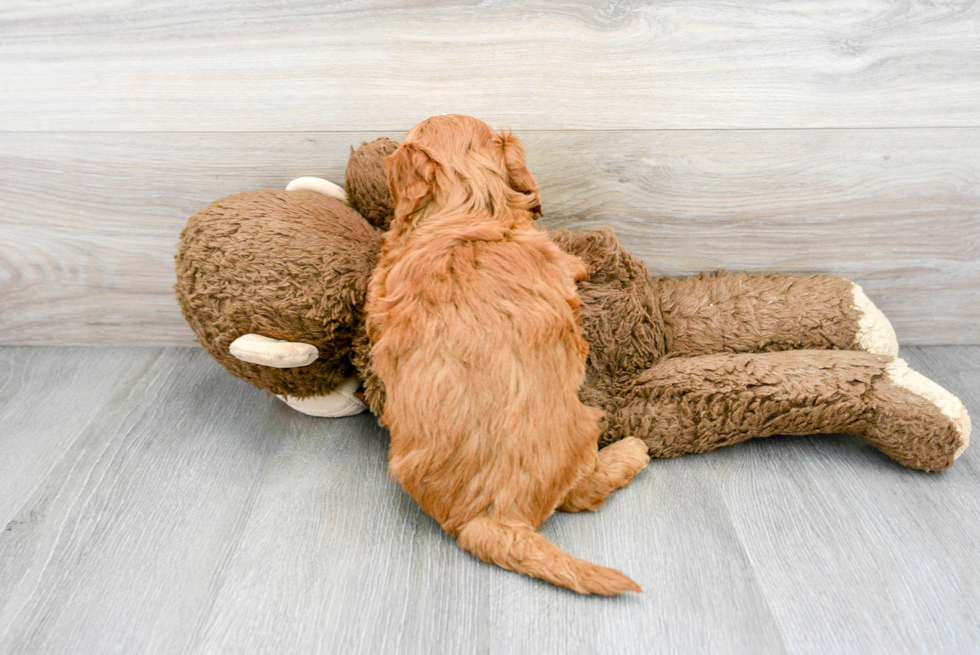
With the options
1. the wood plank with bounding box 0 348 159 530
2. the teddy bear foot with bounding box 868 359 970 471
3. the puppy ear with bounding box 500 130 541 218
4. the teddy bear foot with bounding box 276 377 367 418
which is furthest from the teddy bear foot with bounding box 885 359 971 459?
the wood plank with bounding box 0 348 159 530

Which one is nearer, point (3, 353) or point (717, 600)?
point (717, 600)

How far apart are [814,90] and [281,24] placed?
2.88 feet

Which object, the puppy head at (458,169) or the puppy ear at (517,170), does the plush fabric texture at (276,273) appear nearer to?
the puppy head at (458,169)

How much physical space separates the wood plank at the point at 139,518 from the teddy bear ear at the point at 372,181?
0.40 metres

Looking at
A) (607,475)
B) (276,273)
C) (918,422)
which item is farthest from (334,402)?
(918,422)

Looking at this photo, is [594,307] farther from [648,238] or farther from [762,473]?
[762,473]

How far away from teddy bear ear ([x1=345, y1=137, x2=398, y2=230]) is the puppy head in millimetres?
138

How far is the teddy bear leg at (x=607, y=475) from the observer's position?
37.4 inches

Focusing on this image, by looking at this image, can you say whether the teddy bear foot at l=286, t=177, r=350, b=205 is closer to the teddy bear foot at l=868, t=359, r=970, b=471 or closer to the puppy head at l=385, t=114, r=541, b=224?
the puppy head at l=385, t=114, r=541, b=224

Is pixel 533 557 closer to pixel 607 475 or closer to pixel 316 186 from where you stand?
pixel 607 475

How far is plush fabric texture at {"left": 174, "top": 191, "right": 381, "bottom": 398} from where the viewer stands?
98 centimetres

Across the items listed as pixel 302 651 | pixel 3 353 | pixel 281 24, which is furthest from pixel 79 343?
pixel 302 651

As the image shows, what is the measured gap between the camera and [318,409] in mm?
1167

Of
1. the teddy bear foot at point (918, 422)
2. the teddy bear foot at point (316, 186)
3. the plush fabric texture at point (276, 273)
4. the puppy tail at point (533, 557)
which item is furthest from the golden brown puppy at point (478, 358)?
the teddy bear foot at point (918, 422)
